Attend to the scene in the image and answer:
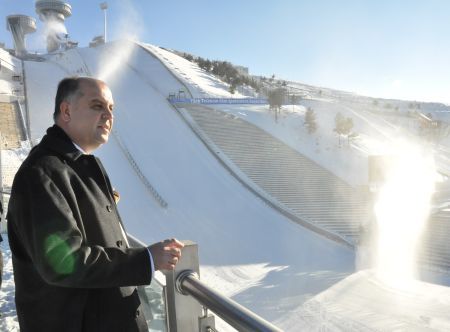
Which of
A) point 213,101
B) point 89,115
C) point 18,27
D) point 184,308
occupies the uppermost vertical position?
point 18,27

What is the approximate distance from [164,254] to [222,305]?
0.33 meters

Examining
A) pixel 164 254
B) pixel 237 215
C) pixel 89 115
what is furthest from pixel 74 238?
pixel 237 215

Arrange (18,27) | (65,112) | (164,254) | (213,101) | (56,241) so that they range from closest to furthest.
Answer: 1. (56,241)
2. (164,254)
3. (65,112)
4. (213,101)
5. (18,27)

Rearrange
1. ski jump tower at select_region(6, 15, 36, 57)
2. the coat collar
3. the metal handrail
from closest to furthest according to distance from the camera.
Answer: the metal handrail
the coat collar
ski jump tower at select_region(6, 15, 36, 57)

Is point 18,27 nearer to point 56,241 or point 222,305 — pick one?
point 56,241

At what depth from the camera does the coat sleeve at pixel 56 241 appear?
138 cm

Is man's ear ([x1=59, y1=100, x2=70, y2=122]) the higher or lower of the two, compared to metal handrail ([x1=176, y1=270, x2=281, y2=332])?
higher

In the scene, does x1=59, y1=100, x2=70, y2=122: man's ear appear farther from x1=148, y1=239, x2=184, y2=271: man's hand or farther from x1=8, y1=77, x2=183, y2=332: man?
x1=148, y1=239, x2=184, y2=271: man's hand

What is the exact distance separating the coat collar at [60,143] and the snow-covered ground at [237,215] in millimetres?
2663

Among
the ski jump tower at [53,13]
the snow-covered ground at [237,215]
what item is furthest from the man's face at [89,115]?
the ski jump tower at [53,13]

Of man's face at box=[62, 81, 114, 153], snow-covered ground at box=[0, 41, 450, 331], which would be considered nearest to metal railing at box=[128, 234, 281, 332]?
man's face at box=[62, 81, 114, 153]

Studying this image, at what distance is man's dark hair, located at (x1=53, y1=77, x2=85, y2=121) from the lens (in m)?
1.78

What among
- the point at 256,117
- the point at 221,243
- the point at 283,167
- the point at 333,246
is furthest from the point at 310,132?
the point at 221,243

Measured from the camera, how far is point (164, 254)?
166 cm
